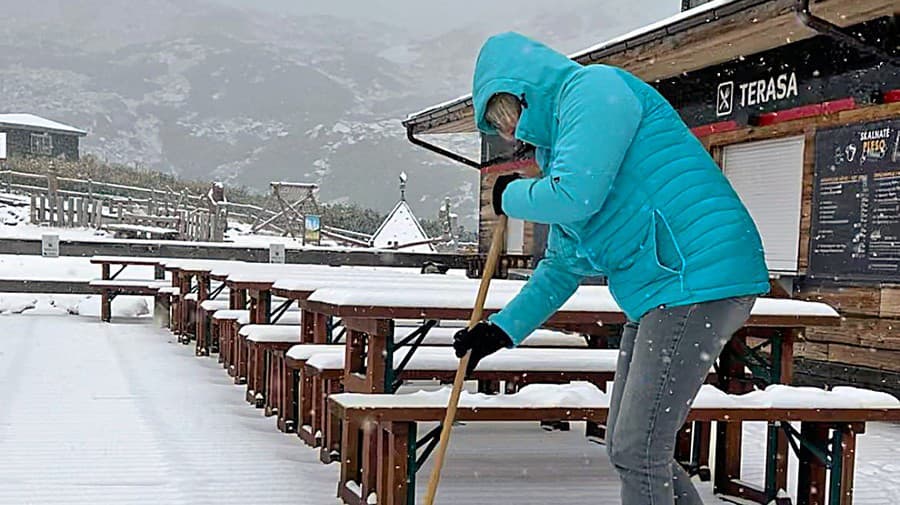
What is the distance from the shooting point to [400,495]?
11.1 feet

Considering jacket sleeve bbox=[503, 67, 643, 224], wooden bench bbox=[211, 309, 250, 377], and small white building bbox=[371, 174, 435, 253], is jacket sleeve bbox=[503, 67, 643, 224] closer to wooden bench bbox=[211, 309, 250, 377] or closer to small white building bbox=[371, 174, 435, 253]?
wooden bench bbox=[211, 309, 250, 377]

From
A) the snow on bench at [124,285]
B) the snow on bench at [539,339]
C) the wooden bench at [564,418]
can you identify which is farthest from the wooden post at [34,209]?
the wooden bench at [564,418]

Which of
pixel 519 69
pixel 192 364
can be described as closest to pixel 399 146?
pixel 192 364

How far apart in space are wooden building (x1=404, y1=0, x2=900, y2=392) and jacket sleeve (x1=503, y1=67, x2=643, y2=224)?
3.93 m

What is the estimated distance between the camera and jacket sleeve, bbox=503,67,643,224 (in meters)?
2.30

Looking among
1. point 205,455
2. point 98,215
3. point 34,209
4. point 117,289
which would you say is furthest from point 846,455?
point 34,209

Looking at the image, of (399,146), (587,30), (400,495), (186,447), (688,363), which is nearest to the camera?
(688,363)

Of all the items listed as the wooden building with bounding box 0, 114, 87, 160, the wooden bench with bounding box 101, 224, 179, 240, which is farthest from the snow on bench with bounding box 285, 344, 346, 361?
the wooden building with bounding box 0, 114, 87, 160

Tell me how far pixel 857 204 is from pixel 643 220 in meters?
4.88

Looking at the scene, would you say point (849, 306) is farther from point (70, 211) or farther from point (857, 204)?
point (70, 211)

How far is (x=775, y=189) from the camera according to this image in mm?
7730

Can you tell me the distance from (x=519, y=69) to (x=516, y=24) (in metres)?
102

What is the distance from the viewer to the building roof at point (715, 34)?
241 inches

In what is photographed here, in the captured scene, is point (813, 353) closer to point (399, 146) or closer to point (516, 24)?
point (399, 146)
